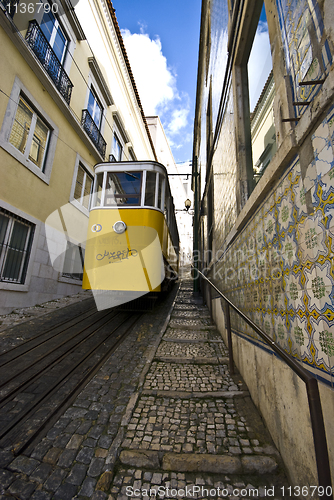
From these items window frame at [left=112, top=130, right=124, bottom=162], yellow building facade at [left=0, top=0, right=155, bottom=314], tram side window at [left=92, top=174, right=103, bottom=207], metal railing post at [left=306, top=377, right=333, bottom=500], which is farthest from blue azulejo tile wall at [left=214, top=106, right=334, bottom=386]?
window frame at [left=112, top=130, right=124, bottom=162]

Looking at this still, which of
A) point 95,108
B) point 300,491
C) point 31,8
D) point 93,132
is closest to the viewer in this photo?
point 300,491

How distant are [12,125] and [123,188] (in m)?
2.74

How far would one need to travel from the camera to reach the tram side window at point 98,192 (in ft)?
17.6

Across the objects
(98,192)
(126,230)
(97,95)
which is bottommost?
(126,230)

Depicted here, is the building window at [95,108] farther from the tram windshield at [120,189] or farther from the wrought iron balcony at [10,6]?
the tram windshield at [120,189]

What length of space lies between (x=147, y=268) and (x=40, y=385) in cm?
262

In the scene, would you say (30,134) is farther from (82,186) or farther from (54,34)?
(54,34)

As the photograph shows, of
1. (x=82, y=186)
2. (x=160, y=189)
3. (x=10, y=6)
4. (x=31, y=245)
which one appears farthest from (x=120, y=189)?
(x=10, y=6)

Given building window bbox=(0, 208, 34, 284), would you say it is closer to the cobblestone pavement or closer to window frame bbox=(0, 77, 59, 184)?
window frame bbox=(0, 77, 59, 184)

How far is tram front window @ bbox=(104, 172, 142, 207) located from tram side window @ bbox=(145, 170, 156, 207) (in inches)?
6.7

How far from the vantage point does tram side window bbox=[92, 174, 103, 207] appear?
5.36 m

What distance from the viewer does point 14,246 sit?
18.1ft

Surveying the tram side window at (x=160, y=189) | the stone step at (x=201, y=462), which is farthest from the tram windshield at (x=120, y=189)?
the stone step at (x=201, y=462)

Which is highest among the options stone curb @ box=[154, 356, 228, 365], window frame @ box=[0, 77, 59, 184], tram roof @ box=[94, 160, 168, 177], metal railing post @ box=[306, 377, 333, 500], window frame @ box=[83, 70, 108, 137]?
window frame @ box=[83, 70, 108, 137]
